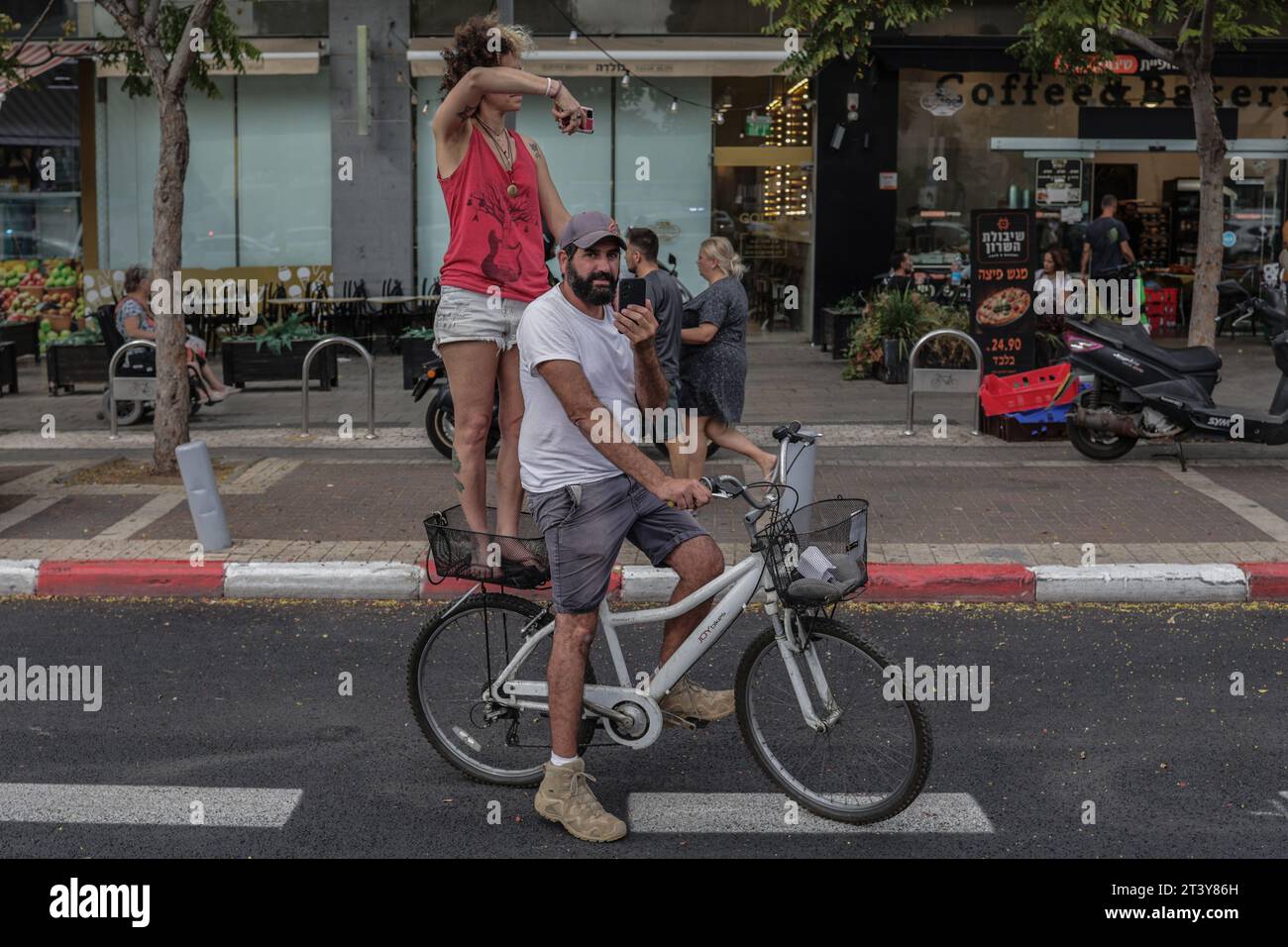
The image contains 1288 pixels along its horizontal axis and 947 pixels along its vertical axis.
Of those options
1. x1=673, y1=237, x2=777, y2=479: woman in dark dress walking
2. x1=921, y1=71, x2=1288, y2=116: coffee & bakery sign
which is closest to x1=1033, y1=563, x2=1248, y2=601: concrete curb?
x1=673, y1=237, x2=777, y2=479: woman in dark dress walking

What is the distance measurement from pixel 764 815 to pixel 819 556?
3.10ft

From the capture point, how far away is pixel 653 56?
63.7 feet

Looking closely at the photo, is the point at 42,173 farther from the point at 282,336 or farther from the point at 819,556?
the point at 819,556

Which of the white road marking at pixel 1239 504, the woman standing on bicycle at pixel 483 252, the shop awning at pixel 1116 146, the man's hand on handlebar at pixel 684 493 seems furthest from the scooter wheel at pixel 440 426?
the shop awning at pixel 1116 146

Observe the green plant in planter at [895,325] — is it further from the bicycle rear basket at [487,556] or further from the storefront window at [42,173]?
the bicycle rear basket at [487,556]

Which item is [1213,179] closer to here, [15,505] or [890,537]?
[890,537]

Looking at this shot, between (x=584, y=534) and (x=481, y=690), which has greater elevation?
(x=584, y=534)

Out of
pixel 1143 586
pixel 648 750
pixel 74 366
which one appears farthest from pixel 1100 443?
pixel 74 366

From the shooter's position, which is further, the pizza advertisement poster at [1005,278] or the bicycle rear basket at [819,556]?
the pizza advertisement poster at [1005,278]

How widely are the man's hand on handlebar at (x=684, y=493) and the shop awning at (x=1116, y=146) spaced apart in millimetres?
17075

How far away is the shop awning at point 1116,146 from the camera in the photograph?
20.8m

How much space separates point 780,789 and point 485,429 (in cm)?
216

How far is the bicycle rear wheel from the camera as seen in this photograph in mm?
5402
